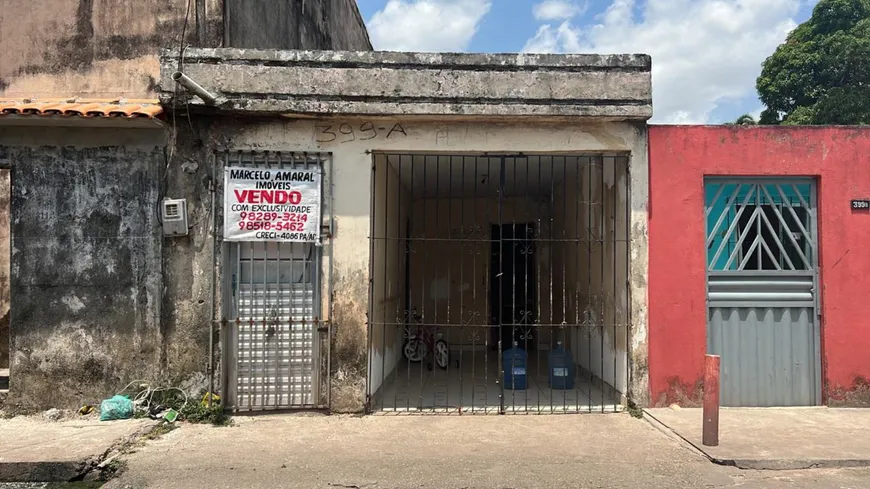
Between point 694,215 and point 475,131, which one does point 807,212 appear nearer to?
point 694,215

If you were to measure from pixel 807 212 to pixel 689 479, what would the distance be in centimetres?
377

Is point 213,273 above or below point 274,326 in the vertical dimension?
above

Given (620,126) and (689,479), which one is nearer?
(689,479)

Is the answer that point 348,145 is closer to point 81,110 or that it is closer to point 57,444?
point 81,110

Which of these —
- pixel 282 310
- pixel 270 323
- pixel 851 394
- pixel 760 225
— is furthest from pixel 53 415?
pixel 851 394

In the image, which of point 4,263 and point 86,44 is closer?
point 86,44

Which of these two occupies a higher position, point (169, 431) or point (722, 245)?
point (722, 245)

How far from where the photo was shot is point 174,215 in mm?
6023

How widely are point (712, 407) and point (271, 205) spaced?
15.5 ft

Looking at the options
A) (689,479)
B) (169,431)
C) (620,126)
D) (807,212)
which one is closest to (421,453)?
(689,479)

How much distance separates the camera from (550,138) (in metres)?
6.34

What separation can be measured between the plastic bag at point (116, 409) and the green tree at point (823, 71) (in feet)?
64.7

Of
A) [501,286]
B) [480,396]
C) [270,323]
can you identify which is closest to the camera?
[270,323]

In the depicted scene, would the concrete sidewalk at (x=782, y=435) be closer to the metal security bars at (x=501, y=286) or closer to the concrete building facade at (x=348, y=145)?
the concrete building facade at (x=348, y=145)
